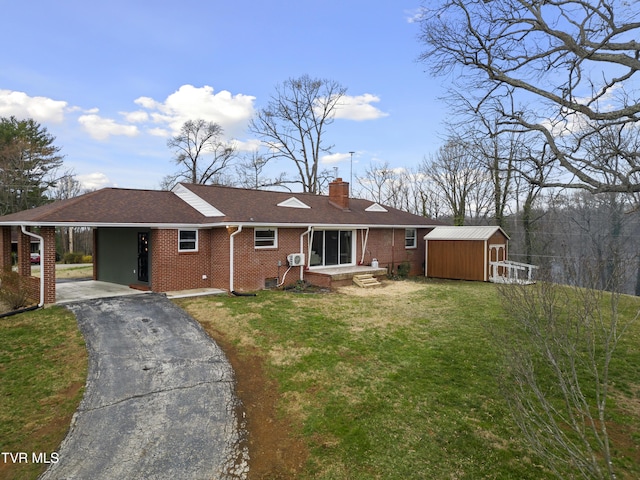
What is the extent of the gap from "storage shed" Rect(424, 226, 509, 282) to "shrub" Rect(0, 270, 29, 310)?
53.7ft

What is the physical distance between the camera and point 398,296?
13.0 m

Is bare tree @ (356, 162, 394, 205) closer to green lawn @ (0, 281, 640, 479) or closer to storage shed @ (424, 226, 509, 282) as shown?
storage shed @ (424, 226, 509, 282)

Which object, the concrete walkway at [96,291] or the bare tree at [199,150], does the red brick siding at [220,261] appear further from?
the bare tree at [199,150]

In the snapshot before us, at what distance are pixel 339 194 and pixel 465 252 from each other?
22.5 feet

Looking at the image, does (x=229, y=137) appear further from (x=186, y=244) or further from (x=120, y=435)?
(x=120, y=435)

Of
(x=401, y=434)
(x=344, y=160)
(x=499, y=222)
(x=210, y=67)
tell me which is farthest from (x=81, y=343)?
(x=344, y=160)

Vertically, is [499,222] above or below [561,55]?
below

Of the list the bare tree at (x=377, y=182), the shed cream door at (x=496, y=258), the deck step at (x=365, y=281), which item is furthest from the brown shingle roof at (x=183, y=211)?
the bare tree at (x=377, y=182)

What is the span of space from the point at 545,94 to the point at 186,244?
11407 millimetres

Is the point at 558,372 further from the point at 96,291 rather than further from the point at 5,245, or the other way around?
the point at 5,245

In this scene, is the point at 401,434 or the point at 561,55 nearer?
the point at 401,434

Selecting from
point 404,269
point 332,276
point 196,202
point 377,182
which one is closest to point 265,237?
point 332,276

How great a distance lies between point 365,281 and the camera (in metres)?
15.1

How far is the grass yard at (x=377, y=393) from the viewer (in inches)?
169
